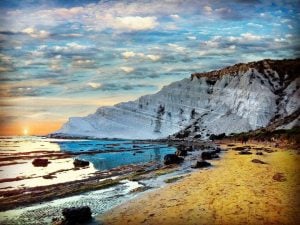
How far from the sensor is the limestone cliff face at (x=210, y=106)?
6494 centimetres

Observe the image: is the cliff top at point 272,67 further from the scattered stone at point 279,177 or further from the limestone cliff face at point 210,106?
the scattered stone at point 279,177

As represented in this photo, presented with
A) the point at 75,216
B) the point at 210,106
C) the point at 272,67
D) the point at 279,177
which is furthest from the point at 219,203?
the point at 272,67

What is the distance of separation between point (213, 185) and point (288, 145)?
1869cm

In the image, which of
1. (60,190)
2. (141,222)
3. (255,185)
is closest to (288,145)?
(255,185)

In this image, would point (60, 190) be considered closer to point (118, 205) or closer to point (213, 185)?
point (118, 205)

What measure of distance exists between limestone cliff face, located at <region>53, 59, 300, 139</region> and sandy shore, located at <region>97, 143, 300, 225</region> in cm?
4688

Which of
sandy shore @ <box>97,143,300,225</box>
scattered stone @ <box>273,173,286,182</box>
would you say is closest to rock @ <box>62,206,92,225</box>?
sandy shore @ <box>97,143,300,225</box>

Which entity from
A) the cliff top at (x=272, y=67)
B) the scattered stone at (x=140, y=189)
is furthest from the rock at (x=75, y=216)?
the cliff top at (x=272, y=67)

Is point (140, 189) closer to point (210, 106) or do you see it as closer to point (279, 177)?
point (279, 177)

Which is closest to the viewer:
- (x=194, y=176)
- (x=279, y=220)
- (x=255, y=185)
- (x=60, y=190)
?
(x=279, y=220)

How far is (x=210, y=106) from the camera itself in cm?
7588

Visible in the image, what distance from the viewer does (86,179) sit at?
55.6 ft

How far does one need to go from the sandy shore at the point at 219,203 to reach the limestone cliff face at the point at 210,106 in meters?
46.9

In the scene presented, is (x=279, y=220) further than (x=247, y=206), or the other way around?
(x=247, y=206)
